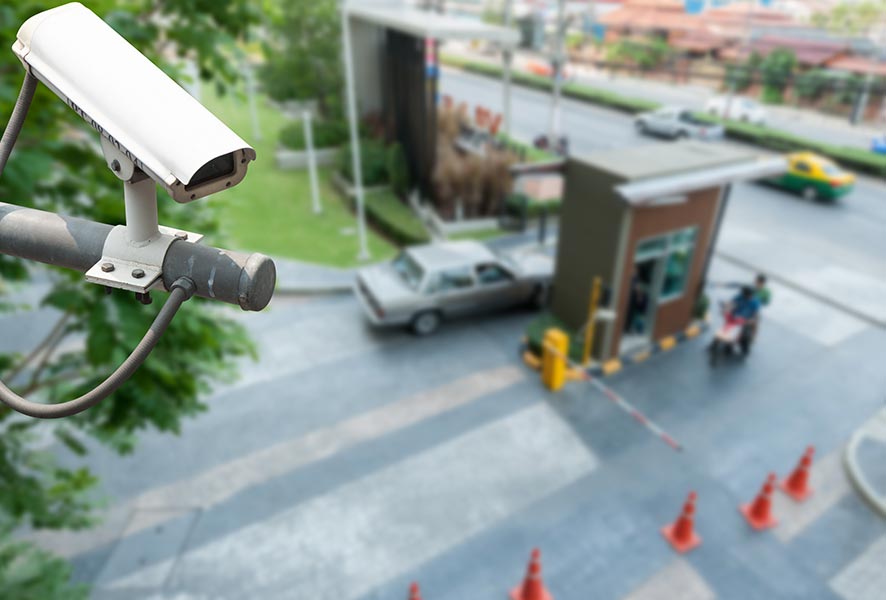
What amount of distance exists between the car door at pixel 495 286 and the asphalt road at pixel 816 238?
6.82 m

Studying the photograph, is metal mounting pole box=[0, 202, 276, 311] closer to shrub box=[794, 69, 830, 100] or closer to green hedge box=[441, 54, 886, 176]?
shrub box=[794, 69, 830, 100]

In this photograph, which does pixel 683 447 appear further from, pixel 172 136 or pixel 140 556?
pixel 172 136

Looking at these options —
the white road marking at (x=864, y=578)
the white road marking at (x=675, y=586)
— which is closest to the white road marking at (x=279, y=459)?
the white road marking at (x=675, y=586)

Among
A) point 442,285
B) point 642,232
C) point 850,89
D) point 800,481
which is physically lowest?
point 800,481

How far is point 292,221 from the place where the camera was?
16375mm

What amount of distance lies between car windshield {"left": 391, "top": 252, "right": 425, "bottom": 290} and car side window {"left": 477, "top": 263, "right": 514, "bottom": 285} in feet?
3.73

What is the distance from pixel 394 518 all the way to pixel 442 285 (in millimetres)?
Answer: 4784

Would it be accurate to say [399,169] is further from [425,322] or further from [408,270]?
[425,322]

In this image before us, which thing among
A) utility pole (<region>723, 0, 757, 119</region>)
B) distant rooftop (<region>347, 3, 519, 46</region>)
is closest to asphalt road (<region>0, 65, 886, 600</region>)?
distant rooftop (<region>347, 3, 519, 46</region>)

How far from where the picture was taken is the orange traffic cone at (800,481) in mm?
7230

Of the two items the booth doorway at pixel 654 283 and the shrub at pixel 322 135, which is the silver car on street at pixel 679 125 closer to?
the shrub at pixel 322 135

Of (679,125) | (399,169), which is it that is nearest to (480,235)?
(399,169)

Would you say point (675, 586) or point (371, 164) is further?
point (371, 164)

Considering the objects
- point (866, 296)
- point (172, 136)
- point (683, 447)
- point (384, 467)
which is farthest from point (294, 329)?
point (866, 296)
